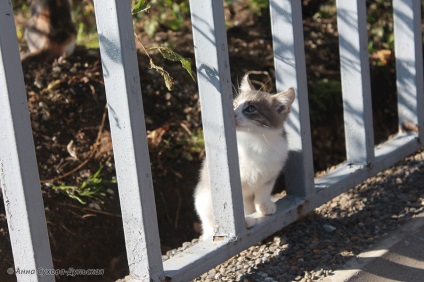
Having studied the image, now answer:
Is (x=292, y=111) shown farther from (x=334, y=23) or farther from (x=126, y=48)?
(x=334, y=23)

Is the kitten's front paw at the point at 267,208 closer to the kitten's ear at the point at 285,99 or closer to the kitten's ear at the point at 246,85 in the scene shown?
the kitten's ear at the point at 285,99

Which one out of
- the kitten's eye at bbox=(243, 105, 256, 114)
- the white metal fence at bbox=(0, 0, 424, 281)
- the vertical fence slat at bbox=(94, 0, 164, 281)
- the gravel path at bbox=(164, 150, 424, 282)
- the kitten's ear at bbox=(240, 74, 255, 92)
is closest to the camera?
the white metal fence at bbox=(0, 0, 424, 281)

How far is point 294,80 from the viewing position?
3.23 metres

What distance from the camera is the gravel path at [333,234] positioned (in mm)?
3053

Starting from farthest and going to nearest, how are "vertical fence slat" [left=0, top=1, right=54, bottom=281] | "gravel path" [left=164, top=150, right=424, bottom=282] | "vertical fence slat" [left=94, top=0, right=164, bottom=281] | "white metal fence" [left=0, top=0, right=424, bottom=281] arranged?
"gravel path" [left=164, top=150, right=424, bottom=282], "vertical fence slat" [left=94, top=0, right=164, bottom=281], "white metal fence" [left=0, top=0, right=424, bottom=281], "vertical fence slat" [left=0, top=1, right=54, bottom=281]

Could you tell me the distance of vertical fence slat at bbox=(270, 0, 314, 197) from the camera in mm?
3152

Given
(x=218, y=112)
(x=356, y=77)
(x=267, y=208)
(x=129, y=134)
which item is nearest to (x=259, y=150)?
(x=267, y=208)

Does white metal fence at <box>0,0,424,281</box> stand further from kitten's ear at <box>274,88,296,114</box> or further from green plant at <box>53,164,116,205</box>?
green plant at <box>53,164,116,205</box>

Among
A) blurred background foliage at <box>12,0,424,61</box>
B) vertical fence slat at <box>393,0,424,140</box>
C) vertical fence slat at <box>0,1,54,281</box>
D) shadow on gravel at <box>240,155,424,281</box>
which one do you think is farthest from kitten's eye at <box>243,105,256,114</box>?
blurred background foliage at <box>12,0,424,61</box>

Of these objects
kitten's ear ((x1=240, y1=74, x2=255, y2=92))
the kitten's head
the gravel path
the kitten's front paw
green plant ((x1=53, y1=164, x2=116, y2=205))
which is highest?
kitten's ear ((x1=240, y1=74, x2=255, y2=92))

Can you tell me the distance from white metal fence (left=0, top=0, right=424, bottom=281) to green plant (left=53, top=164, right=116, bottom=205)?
1181mm

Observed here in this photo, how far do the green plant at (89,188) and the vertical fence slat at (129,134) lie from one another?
1.29m

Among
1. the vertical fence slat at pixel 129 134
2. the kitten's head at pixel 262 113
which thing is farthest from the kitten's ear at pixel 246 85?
the vertical fence slat at pixel 129 134

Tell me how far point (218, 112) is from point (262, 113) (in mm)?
657
